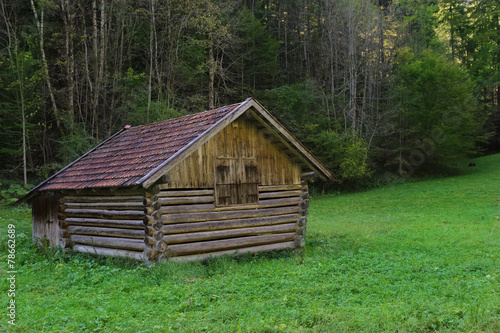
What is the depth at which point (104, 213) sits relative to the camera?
1149 cm

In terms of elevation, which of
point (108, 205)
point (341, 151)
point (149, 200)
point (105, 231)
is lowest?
point (105, 231)

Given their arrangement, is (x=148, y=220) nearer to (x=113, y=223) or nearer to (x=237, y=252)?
(x=113, y=223)

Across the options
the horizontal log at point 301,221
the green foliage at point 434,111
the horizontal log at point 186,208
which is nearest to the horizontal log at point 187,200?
the horizontal log at point 186,208

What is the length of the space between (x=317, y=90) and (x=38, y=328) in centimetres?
3245

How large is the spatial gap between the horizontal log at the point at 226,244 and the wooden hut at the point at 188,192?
0.03 m

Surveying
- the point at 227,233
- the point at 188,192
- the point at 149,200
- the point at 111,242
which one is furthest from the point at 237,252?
the point at 111,242

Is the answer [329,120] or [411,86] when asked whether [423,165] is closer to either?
[411,86]

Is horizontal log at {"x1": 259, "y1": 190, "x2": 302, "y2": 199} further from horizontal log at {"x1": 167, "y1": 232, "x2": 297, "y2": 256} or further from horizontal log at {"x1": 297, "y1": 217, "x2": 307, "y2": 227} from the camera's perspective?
horizontal log at {"x1": 167, "y1": 232, "x2": 297, "y2": 256}

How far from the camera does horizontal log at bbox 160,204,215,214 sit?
10.4 metres

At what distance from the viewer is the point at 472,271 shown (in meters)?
9.77

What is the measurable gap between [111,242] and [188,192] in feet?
8.48

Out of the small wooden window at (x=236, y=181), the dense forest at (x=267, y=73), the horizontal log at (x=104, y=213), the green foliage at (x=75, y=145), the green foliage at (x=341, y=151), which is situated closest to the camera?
the horizontal log at (x=104, y=213)

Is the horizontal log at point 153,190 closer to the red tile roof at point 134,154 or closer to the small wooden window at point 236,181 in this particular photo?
the red tile roof at point 134,154

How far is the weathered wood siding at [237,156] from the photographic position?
10852 mm
